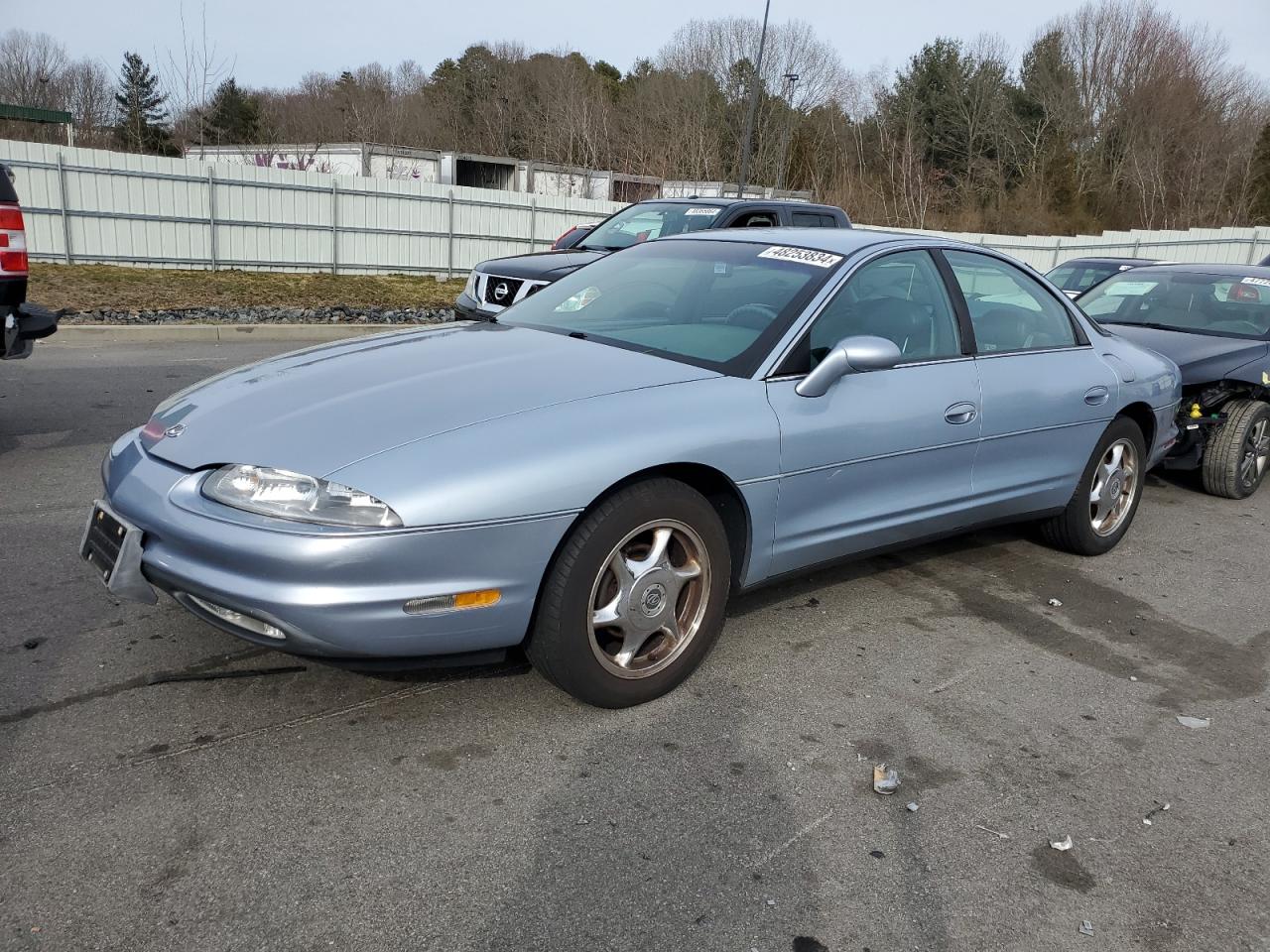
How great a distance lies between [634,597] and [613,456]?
46 cm

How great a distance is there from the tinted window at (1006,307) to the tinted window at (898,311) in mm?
175

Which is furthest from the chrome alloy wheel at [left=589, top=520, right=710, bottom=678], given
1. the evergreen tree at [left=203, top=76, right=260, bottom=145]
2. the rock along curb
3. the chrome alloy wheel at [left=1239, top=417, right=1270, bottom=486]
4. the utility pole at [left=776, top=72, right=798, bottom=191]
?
the evergreen tree at [left=203, top=76, right=260, bottom=145]

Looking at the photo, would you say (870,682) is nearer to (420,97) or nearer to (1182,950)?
(1182,950)

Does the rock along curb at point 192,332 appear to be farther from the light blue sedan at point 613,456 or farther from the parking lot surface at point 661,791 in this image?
the parking lot surface at point 661,791

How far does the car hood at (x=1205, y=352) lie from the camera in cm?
645

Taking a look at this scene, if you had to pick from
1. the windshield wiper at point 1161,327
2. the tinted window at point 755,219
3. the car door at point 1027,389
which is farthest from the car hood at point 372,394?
the tinted window at point 755,219

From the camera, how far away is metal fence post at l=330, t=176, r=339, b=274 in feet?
66.2

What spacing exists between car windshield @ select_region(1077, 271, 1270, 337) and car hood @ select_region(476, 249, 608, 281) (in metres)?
4.11

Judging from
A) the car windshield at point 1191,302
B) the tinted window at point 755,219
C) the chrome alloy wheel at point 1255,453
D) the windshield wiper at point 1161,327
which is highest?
the tinted window at point 755,219

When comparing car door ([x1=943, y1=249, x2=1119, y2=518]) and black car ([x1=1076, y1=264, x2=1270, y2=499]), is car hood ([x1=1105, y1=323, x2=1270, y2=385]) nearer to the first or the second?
black car ([x1=1076, y1=264, x2=1270, y2=499])

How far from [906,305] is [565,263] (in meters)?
5.57

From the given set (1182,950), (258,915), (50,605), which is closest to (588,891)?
(258,915)

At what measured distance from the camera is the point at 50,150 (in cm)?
1730

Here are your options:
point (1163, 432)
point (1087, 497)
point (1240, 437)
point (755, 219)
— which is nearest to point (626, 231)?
point (755, 219)
